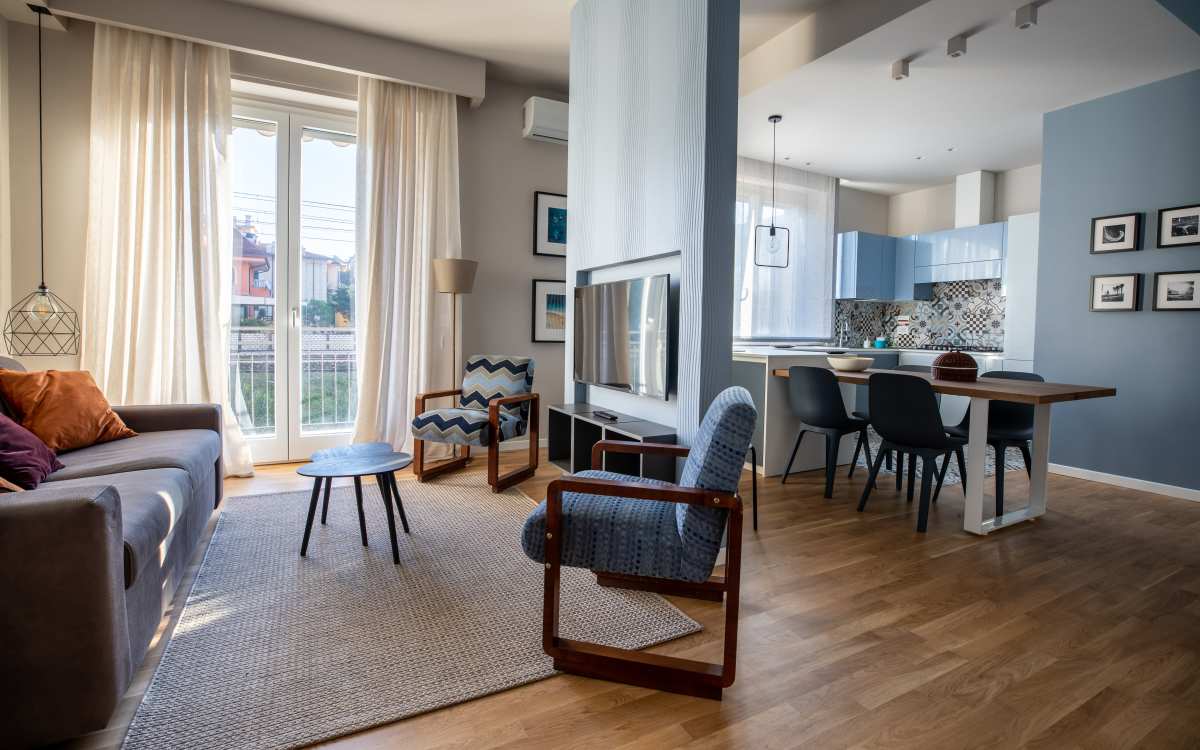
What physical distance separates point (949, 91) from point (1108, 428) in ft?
8.86

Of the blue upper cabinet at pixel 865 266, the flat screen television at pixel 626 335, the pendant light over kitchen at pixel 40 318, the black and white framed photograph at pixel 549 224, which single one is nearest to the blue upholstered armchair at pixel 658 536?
the flat screen television at pixel 626 335

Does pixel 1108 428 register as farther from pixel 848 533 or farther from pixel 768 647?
pixel 768 647

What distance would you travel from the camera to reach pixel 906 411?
3113mm

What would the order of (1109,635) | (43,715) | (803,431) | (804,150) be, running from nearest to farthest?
(43,715) < (1109,635) < (803,431) < (804,150)

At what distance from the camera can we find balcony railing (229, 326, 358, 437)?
13.8 feet

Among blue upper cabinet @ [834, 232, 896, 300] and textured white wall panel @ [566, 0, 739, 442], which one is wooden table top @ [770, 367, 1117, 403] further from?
blue upper cabinet @ [834, 232, 896, 300]

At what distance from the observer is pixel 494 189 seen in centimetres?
486

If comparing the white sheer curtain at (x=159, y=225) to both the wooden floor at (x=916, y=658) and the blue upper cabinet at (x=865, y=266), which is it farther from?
the blue upper cabinet at (x=865, y=266)

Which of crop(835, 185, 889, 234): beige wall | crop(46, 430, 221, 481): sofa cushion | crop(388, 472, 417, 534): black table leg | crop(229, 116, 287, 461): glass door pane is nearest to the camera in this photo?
crop(46, 430, 221, 481): sofa cushion

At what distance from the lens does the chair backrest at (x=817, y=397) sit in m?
3.62

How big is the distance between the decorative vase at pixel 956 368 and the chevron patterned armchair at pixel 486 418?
246 cm

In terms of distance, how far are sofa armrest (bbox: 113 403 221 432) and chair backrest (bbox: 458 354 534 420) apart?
1.55 meters

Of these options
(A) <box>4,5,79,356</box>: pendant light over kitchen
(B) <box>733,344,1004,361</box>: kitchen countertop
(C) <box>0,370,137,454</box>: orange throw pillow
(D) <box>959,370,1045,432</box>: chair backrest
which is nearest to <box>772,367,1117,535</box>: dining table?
(D) <box>959,370,1045,432</box>: chair backrest

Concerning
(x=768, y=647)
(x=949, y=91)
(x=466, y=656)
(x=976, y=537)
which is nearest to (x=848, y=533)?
(x=976, y=537)
